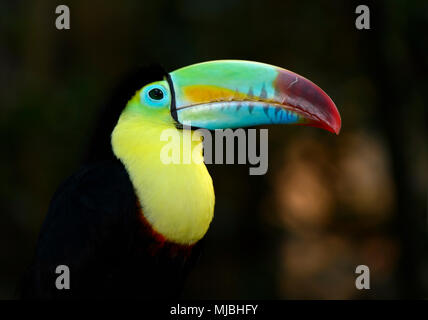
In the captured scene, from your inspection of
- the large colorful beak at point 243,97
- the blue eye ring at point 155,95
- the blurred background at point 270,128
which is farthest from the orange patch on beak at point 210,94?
the blurred background at point 270,128

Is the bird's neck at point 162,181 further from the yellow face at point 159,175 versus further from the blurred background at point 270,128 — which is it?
the blurred background at point 270,128

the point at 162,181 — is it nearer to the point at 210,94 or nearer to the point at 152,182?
the point at 152,182

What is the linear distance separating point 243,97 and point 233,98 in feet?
0.15

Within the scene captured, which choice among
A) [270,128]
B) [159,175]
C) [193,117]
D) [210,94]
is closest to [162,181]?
[159,175]

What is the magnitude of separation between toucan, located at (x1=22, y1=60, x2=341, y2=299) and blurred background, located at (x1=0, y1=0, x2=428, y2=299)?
2492 mm

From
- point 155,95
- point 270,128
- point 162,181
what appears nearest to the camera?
point 162,181

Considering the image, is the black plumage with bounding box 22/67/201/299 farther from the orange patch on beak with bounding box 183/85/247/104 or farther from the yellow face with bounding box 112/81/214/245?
the orange patch on beak with bounding box 183/85/247/104

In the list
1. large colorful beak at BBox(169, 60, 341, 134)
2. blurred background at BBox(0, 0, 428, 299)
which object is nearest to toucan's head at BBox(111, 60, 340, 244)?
large colorful beak at BBox(169, 60, 341, 134)

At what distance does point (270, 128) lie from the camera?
593cm

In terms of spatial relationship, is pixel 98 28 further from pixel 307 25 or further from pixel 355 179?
pixel 355 179

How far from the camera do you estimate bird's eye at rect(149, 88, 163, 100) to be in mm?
3014

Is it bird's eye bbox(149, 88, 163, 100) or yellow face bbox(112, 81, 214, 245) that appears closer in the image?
yellow face bbox(112, 81, 214, 245)

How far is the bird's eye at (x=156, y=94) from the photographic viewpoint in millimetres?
3014
